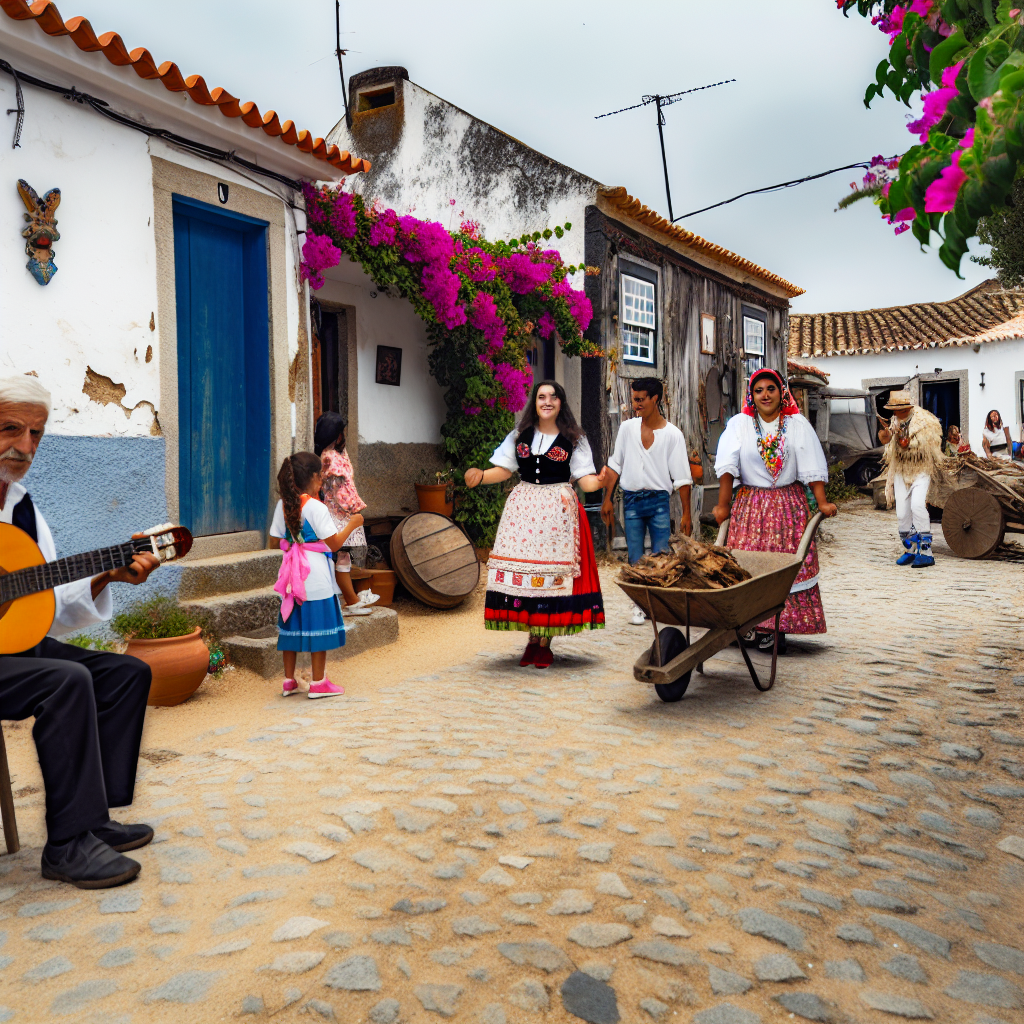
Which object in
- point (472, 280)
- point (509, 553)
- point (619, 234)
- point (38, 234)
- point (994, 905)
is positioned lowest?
point (994, 905)

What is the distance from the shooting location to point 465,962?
97.0 inches

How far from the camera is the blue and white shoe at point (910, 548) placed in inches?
411

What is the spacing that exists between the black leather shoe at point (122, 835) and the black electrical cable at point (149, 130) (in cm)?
421

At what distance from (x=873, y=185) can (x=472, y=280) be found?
179 inches

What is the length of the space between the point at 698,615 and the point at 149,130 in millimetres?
4608

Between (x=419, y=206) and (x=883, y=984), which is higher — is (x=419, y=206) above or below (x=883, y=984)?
above

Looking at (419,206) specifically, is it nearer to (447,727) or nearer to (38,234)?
(38,234)

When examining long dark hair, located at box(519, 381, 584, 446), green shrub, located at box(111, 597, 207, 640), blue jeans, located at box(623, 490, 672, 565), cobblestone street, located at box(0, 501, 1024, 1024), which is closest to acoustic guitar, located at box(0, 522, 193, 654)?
cobblestone street, located at box(0, 501, 1024, 1024)

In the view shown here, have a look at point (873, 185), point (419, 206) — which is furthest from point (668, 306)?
point (873, 185)

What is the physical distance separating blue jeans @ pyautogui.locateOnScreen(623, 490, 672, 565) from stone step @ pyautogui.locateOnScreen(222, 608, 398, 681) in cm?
201

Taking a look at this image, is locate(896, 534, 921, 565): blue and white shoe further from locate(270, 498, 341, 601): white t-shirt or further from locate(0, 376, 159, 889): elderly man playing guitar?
locate(0, 376, 159, 889): elderly man playing guitar

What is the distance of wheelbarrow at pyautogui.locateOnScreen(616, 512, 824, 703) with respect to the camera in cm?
456

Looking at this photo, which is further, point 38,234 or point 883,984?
point 38,234

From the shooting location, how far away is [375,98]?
12961 mm
